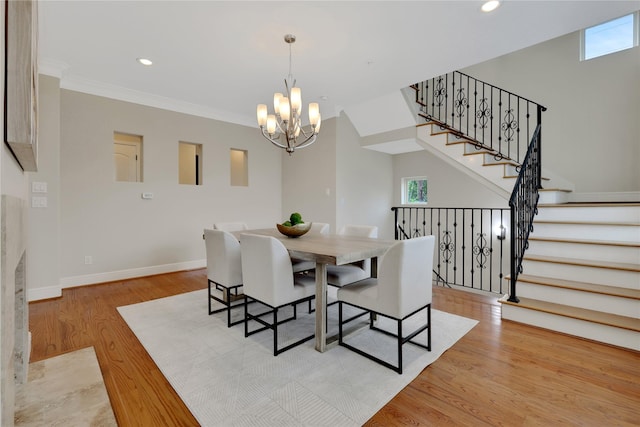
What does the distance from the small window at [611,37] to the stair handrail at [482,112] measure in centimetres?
98

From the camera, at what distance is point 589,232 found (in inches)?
119

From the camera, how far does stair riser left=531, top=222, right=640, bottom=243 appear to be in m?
2.80

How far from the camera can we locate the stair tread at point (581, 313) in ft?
7.47

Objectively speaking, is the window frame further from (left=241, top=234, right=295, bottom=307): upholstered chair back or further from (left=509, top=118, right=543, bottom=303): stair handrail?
(left=241, top=234, right=295, bottom=307): upholstered chair back

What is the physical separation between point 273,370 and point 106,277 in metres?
3.43

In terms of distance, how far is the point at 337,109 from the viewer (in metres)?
5.06

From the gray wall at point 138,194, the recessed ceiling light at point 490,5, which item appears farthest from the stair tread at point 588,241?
the gray wall at point 138,194

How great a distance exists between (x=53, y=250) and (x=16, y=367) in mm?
3049

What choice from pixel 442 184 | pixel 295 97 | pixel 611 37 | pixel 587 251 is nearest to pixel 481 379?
pixel 587 251

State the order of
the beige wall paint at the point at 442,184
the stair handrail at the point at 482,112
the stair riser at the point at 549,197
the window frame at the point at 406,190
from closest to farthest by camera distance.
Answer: the stair riser at the point at 549,197 < the stair handrail at the point at 482,112 < the beige wall paint at the point at 442,184 < the window frame at the point at 406,190

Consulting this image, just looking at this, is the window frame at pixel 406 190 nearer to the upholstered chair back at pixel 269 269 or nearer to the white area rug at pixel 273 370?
the white area rug at pixel 273 370

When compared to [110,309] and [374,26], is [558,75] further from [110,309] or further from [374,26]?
[110,309]

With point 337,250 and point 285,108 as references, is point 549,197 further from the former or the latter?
point 285,108

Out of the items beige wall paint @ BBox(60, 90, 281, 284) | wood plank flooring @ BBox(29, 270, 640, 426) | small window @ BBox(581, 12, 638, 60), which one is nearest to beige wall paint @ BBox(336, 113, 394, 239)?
beige wall paint @ BBox(60, 90, 281, 284)
